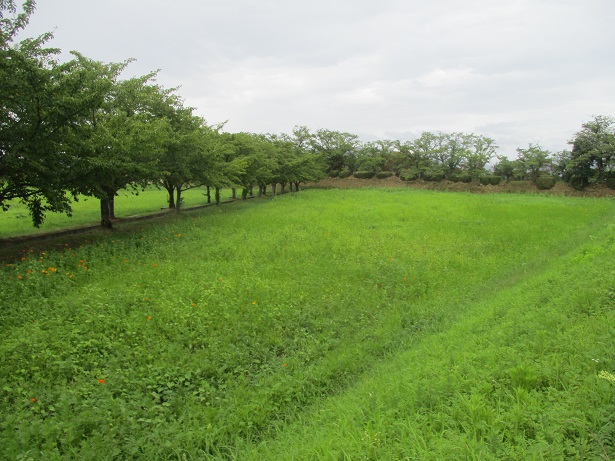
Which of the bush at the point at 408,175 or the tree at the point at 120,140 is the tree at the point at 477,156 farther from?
the tree at the point at 120,140

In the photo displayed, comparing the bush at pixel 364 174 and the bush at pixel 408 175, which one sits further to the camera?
the bush at pixel 364 174

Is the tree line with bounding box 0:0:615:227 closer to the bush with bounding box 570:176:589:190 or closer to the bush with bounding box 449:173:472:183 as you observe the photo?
the bush with bounding box 570:176:589:190

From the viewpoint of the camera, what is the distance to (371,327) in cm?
680

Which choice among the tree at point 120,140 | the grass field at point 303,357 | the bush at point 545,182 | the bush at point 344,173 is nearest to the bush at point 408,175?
the bush at point 344,173

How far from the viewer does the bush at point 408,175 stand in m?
43.1

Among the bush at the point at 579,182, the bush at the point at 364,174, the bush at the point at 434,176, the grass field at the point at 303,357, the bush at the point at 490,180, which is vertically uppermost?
the bush at the point at 364,174

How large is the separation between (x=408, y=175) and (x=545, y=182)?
13.9m

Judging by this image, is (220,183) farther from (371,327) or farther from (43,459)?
(43,459)

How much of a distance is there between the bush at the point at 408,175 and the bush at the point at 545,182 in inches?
502

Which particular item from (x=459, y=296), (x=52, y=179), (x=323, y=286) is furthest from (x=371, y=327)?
(x=52, y=179)

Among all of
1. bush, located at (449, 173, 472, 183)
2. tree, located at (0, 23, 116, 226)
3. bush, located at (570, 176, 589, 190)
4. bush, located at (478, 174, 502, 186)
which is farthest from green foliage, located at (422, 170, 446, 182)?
tree, located at (0, 23, 116, 226)

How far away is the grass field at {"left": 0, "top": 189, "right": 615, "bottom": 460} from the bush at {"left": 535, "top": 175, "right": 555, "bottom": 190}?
2820cm

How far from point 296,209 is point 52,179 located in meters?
13.2

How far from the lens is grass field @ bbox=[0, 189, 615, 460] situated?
323 centimetres
